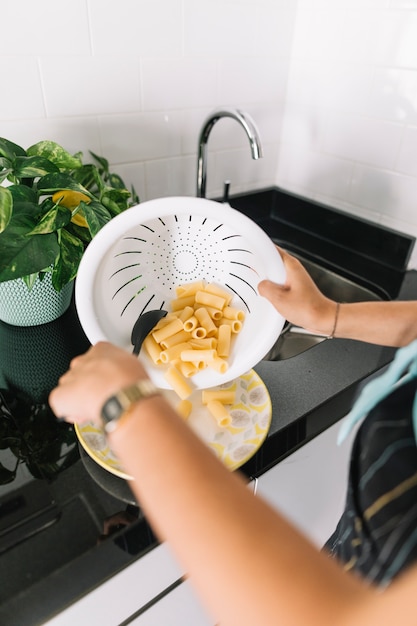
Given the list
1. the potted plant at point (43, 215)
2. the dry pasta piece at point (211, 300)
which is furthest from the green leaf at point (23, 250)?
the dry pasta piece at point (211, 300)

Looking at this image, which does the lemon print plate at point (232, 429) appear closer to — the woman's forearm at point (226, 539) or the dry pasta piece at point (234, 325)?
the dry pasta piece at point (234, 325)

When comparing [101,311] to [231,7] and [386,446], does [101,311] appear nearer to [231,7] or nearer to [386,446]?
[386,446]

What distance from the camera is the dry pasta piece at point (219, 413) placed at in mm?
574

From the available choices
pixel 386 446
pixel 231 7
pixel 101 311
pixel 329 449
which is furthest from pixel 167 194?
pixel 386 446

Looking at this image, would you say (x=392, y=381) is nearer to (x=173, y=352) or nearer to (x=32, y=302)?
(x=173, y=352)

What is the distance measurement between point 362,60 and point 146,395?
34.6 inches

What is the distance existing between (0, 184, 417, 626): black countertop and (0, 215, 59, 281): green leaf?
0.58 ft

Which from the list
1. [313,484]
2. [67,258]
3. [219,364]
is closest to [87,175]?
[67,258]

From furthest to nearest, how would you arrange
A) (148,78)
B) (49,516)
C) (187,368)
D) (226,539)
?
(148,78) < (187,368) < (49,516) < (226,539)

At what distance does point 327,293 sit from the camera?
1.00 metres

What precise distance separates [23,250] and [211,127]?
48 centimetres

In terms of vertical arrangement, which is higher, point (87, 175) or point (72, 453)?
point (87, 175)

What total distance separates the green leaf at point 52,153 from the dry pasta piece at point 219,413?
42 cm

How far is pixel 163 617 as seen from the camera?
22.5 inches
